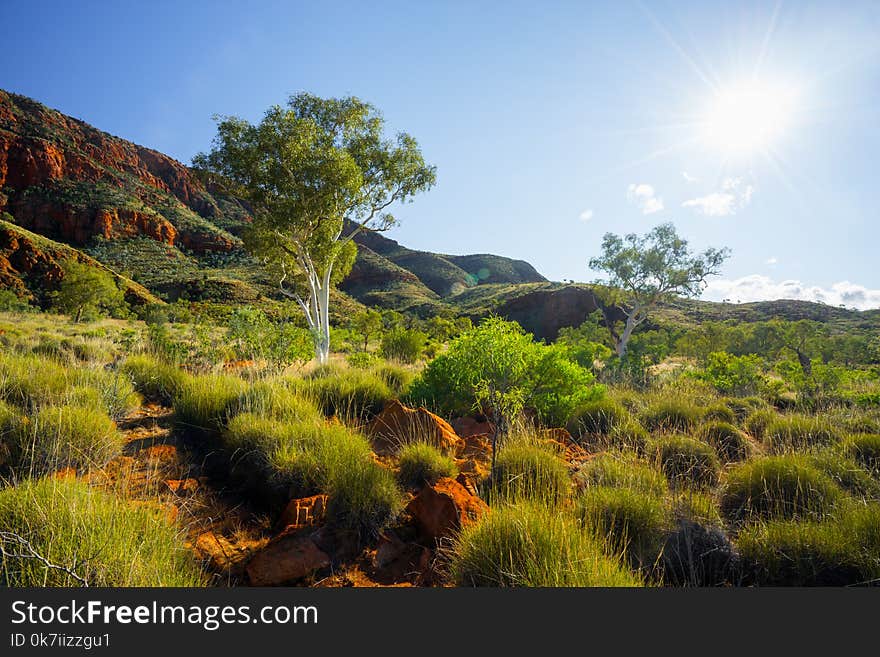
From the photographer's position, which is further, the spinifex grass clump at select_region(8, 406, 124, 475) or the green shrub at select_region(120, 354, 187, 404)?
the green shrub at select_region(120, 354, 187, 404)

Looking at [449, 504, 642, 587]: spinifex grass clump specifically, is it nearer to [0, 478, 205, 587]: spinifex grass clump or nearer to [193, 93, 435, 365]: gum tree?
[0, 478, 205, 587]: spinifex grass clump

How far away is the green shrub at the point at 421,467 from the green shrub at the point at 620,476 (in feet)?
4.43

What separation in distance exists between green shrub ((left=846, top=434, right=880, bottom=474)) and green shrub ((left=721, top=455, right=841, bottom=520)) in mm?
1344

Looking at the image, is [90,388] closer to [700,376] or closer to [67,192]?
[700,376]

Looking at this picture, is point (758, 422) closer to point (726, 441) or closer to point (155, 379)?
point (726, 441)

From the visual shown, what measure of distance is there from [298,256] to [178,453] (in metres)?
11.0

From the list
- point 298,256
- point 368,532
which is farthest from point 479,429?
point 298,256

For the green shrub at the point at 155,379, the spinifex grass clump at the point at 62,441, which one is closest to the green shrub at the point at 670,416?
the spinifex grass clump at the point at 62,441

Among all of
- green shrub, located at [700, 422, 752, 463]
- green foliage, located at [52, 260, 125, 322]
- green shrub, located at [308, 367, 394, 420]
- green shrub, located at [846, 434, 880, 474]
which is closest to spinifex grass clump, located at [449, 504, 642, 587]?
green shrub, located at [308, 367, 394, 420]

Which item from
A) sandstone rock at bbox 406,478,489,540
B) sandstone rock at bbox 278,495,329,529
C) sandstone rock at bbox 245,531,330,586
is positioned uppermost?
sandstone rock at bbox 406,478,489,540

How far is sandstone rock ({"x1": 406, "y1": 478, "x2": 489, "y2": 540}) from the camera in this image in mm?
3003

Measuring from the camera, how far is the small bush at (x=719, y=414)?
6.89 m

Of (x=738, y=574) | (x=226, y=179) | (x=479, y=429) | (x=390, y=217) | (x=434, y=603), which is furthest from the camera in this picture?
(x=390, y=217)

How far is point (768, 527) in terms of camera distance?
320cm
